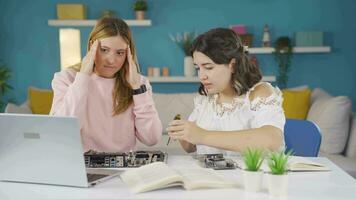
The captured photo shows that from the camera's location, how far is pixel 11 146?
1.34 meters

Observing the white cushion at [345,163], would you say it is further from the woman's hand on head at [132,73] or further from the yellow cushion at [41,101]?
the yellow cushion at [41,101]

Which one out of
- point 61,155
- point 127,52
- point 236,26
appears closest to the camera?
point 61,155

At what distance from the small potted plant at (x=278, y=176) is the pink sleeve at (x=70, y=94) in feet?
3.00

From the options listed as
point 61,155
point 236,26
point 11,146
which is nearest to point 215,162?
point 61,155

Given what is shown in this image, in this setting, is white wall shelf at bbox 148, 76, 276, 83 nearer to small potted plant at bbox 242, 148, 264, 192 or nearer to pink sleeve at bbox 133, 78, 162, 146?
pink sleeve at bbox 133, 78, 162, 146

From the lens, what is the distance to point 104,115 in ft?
6.58

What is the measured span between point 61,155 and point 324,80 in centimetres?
398

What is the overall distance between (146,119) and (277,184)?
0.86m

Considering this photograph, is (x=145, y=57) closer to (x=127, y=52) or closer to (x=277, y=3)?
(x=277, y=3)

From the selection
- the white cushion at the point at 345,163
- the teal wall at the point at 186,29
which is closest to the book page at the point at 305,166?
the white cushion at the point at 345,163

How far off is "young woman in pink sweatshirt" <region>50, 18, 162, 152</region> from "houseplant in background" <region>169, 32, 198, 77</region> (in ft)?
8.97

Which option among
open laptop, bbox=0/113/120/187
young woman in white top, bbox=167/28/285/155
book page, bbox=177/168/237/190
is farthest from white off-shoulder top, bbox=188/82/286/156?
open laptop, bbox=0/113/120/187

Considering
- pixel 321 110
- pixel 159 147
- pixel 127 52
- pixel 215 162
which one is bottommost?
pixel 159 147

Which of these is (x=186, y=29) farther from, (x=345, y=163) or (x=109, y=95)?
(x=109, y=95)
